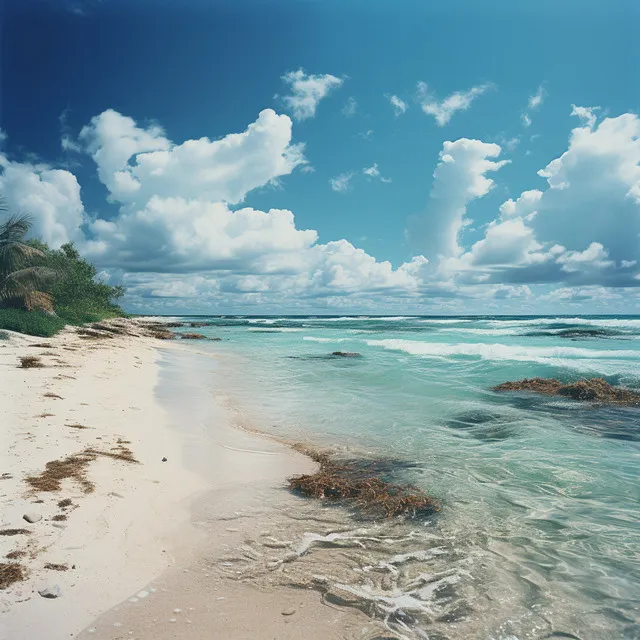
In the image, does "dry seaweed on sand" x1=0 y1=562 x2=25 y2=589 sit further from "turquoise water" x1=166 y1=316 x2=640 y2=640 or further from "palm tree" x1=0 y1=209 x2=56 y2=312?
"palm tree" x1=0 y1=209 x2=56 y2=312

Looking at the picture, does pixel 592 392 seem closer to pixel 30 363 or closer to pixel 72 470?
pixel 72 470

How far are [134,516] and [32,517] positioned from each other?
1090 millimetres

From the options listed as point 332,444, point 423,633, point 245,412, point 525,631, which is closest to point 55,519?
point 423,633

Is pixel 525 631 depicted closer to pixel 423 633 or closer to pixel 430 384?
pixel 423 633

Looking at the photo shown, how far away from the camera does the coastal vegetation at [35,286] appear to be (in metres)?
24.9

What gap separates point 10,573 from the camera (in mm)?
3584

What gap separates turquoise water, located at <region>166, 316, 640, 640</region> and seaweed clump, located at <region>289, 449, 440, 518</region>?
0.38 metres

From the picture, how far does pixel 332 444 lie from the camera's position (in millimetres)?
9133

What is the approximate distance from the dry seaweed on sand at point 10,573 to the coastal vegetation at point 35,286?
23.2 metres

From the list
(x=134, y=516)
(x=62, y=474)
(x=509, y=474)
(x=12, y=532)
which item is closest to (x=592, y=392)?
(x=509, y=474)

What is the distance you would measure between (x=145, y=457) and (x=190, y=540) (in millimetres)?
2929

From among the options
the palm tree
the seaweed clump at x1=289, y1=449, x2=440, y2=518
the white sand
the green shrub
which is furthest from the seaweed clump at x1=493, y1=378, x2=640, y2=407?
the palm tree

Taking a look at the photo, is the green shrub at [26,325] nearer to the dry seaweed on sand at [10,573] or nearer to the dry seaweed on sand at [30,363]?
the dry seaweed on sand at [30,363]

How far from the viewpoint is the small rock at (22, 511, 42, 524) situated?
4.47m
